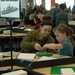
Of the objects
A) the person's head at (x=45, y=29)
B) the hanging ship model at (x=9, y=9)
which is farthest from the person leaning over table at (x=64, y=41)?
the hanging ship model at (x=9, y=9)

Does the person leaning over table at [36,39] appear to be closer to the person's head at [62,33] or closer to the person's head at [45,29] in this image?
the person's head at [45,29]

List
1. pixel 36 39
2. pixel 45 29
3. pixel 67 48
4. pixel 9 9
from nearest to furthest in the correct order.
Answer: pixel 9 9, pixel 67 48, pixel 45 29, pixel 36 39

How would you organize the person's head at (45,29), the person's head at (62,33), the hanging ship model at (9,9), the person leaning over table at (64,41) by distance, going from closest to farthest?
the hanging ship model at (9,9), the person leaning over table at (64,41), the person's head at (62,33), the person's head at (45,29)

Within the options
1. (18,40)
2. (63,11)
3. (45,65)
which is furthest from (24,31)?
(45,65)

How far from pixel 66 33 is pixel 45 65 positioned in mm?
772

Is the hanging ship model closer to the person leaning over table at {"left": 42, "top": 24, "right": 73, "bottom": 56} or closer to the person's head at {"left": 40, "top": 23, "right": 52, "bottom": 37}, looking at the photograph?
the person leaning over table at {"left": 42, "top": 24, "right": 73, "bottom": 56}

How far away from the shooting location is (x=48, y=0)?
60.7 feet

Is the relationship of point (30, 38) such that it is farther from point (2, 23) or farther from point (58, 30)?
point (2, 23)

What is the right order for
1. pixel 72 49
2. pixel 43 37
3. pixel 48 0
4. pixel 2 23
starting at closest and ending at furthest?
1. pixel 72 49
2. pixel 43 37
3. pixel 2 23
4. pixel 48 0

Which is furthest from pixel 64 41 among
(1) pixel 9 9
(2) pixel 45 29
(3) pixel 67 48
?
(1) pixel 9 9

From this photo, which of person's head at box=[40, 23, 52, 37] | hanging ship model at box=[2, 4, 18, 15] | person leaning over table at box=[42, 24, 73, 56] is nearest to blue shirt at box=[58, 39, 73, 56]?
person leaning over table at box=[42, 24, 73, 56]

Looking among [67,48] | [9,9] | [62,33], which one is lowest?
[67,48]

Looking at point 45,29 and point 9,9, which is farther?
point 45,29

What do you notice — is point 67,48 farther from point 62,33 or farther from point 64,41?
point 62,33
